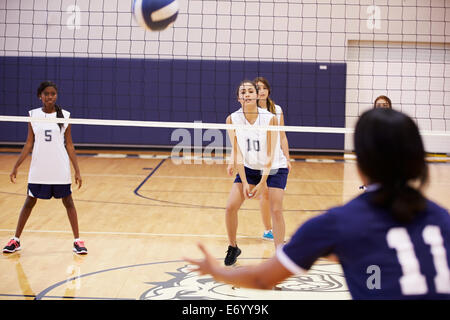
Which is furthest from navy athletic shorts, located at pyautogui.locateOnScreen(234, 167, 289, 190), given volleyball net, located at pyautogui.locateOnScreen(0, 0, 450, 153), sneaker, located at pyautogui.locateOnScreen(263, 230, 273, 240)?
volleyball net, located at pyautogui.locateOnScreen(0, 0, 450, 153)

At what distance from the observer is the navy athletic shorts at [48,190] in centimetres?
523

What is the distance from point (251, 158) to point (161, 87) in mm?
8474

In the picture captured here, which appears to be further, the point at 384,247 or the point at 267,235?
the point at 267,235

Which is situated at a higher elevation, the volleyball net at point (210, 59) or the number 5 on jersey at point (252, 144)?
the volleyball net at point (210, 59)

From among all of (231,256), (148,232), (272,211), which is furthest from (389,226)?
(148,232)

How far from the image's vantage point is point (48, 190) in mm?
5238

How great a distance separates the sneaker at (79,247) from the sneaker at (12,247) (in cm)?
51

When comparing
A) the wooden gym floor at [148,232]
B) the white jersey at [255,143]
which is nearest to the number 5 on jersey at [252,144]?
the white jersey at [255,143]

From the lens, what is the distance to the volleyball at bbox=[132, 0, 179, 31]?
532 centimetres

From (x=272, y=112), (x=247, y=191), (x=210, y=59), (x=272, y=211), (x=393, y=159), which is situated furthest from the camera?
(x=210, y=59)

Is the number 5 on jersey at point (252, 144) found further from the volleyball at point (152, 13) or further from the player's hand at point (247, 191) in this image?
the volleyball at point (152, 13)

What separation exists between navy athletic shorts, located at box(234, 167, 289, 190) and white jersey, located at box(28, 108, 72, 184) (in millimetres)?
1549

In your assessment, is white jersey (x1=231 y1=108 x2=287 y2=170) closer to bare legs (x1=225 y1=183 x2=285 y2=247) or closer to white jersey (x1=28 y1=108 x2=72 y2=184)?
bare legs (x1=225 y1=183 x2=285 y2=247)

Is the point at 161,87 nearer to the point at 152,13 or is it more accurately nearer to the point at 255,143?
the point at 152,13
